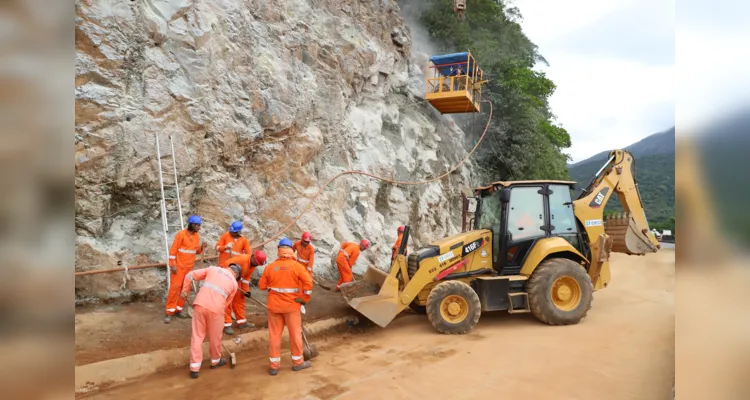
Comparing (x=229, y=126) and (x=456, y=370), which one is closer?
(x=456, y=370)

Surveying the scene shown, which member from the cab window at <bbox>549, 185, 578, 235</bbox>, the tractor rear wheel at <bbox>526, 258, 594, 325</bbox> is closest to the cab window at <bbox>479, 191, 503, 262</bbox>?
the tractor rear wheel at <bbox>526, 258, 594, 325</bbox>

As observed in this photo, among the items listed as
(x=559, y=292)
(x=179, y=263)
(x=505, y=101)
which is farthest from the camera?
(x=505, y=101)

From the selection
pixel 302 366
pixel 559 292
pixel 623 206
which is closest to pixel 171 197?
pixel 302 366

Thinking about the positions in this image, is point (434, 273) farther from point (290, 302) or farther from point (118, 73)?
point (118, 73)

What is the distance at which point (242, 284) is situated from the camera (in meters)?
6.92

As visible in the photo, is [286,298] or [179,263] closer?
[286,298]

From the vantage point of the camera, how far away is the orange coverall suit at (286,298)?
5.66 metres

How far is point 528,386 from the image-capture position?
4.84 meters

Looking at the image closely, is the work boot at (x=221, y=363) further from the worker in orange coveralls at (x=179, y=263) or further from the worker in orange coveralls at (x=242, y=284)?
the worker in orange coveralls at (x=179, y=263)

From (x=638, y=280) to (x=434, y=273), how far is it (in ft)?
25.6

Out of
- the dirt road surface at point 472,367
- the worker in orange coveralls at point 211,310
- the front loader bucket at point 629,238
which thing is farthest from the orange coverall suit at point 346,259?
the front loader bucket at point 629,238

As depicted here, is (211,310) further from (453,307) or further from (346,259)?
(346,259)

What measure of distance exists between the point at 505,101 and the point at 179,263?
16973mm
